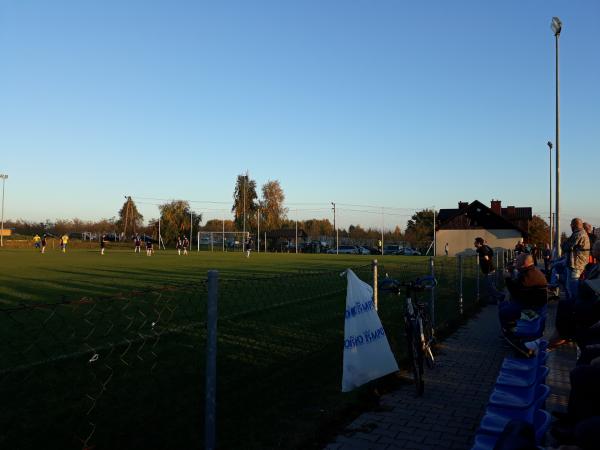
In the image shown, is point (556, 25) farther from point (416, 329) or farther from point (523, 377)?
point (523, 377)

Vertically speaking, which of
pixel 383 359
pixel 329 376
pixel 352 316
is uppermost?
pixel 352 316

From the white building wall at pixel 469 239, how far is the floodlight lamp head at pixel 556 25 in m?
39.5

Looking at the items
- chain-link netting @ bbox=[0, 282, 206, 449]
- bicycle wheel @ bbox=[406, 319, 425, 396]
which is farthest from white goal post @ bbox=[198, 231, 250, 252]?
bicycle wheel @ bbox=[406, 319, 425, 396]

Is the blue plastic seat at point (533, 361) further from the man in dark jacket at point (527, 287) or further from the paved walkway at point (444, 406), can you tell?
the man in dark jacket at point (527, 287)

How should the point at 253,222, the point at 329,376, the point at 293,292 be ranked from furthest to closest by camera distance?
1. the point at 253,222
2. the point at 293,292
3. the point at 329,376

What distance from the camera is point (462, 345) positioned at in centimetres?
842

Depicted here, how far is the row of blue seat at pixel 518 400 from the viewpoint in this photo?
10.3 feet

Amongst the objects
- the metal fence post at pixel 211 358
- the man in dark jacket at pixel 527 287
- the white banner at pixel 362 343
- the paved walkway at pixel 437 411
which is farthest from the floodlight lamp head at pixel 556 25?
the metal fence post at pixel 211 358

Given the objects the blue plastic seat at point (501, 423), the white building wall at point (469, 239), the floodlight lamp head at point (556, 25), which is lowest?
the blue plastic seat at point (501, 423)

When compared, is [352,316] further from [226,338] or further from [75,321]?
[75,321]

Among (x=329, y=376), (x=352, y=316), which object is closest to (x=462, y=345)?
(x=329, y=376)

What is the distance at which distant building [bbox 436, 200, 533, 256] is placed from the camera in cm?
5591

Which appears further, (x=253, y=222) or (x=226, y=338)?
(x=253, y=222)

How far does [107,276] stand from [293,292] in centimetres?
877
